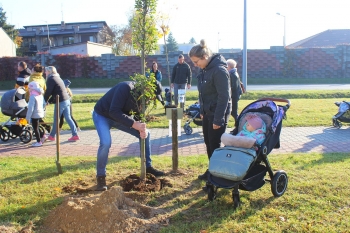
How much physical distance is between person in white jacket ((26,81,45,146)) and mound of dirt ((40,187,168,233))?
4365 millimetres

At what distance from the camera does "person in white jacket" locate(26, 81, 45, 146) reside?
8.03 metres

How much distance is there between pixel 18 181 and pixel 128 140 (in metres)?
3.34

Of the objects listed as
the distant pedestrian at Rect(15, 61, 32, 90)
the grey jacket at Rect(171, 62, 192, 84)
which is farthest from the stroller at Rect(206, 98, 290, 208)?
the distant pedestrian at Rect(15, 61, 32, 90)

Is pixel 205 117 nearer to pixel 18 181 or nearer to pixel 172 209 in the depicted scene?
pixel 172 209

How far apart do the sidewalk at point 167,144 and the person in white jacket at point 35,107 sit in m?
0.42

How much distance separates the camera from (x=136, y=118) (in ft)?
16.6

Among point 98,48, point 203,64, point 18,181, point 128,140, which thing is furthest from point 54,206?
point 98,48

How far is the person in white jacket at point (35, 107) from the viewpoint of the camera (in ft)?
26.3

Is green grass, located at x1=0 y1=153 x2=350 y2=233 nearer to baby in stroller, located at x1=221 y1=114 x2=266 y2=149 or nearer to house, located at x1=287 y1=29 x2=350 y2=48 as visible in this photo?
baby in stroller, located at x1=221 y1=114 x2=266 y2=149

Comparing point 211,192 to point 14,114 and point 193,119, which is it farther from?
point 14,114

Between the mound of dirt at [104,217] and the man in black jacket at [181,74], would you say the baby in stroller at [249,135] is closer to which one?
the mound of dirt at [104,217]

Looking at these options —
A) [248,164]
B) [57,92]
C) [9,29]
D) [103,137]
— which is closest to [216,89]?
[248,164]

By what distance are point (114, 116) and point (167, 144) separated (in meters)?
3.66

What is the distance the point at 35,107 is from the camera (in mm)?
8102
